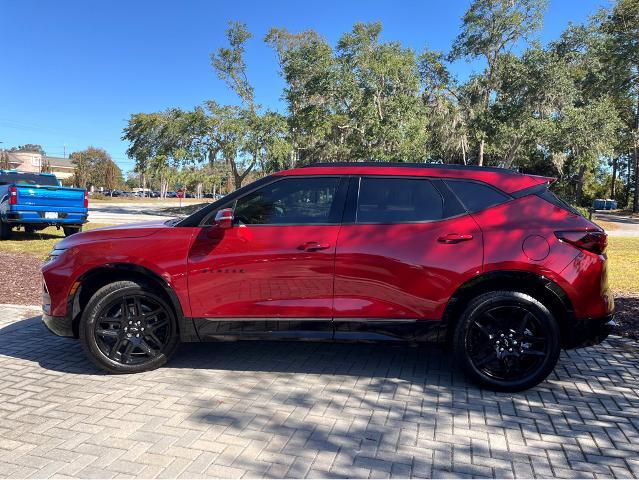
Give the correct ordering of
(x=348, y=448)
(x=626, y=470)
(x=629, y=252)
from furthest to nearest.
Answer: (x=629, y=252)
(x=348, y=448)
(x=626, y=470)

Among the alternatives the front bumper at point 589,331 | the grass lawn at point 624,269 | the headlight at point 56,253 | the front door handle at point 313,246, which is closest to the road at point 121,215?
the headlight at point 56,253

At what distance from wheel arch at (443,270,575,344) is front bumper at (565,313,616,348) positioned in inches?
1.9

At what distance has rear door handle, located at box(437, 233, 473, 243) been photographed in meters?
3.75

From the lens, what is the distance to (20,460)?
279 centimetres

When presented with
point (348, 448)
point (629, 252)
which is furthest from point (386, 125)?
point (348, 448)

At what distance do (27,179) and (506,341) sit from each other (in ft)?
48.4

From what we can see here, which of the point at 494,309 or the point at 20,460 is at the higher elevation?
the point at 494,309

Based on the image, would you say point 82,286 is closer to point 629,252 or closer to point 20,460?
point 20,460

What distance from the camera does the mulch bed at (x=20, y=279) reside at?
6820mm

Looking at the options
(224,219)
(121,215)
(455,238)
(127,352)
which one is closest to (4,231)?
(127,352)

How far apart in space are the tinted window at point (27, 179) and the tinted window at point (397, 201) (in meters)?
13.1

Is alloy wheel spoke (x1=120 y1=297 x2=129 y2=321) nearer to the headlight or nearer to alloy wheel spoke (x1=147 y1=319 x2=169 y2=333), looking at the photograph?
alloy wheel spoke (x1=147 y1=319 x2=169 y2=333)

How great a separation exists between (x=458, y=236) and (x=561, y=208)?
34.8 inches

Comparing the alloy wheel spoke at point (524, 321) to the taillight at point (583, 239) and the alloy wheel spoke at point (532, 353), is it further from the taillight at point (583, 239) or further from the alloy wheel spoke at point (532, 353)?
the taillight at point (583, 239)
